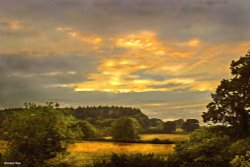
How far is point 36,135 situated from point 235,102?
65.2ft

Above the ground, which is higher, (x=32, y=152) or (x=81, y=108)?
(x=81, y=108)

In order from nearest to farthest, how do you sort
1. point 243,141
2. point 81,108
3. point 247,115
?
1. point 243,141
2. point 247,115
3. point 81,108

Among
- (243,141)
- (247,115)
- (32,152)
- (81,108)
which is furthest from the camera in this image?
(81,108)

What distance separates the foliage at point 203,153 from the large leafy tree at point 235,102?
194 cm

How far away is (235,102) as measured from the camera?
4297 cm

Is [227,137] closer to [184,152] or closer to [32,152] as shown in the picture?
[184,152]

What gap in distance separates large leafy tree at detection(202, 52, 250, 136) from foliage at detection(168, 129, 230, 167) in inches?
76.3

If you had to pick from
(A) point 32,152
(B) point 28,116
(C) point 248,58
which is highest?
(C) point 248,58

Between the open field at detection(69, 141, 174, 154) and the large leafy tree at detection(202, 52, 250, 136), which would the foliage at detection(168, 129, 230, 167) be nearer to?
the large leafy tree at detection(202, 52, 250, 136)

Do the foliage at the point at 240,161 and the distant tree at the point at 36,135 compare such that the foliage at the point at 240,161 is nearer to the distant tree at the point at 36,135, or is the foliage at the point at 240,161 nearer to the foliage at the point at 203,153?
the foliage at the point at 203,153

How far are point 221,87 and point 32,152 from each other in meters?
19.9

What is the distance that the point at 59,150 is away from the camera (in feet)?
159

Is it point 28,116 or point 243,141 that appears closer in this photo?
point 243,141

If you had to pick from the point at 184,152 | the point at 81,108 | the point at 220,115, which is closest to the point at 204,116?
the point at 220,115
